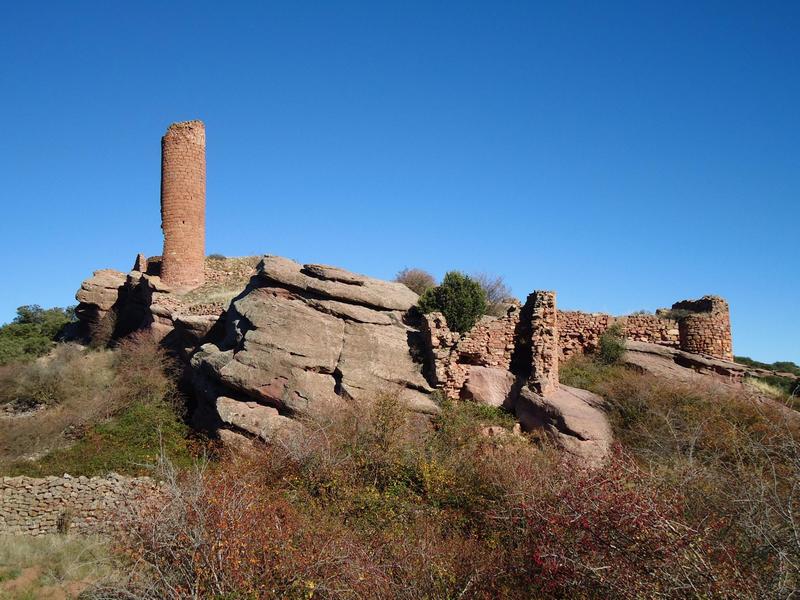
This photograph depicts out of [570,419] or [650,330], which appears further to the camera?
[650,330]

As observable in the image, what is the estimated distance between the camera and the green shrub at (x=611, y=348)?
739 inches

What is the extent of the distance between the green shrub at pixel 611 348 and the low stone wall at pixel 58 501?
12136 mm

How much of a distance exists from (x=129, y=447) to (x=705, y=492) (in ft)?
45.7

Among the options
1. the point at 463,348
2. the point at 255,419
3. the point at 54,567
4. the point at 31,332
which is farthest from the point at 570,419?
the point at 31,332

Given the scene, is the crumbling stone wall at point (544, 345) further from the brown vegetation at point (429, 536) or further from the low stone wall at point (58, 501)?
the low stone wall at point (58, 501)

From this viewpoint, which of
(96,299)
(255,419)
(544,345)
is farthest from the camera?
(96,299)

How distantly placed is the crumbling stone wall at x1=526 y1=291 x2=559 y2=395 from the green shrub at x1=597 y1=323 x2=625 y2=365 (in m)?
2.17

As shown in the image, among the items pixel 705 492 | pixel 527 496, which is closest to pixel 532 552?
pixel 527 496

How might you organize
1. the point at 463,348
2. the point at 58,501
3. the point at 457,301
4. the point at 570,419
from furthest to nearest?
the point at 457,301 < the point at 463,348 < the point at 570,419 < the point at 58,501

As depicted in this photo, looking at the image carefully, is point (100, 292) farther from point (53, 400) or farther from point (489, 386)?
point (489, 386)

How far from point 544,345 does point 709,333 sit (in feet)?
18.8

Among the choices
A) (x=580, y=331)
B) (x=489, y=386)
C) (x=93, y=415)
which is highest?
(x=580, y=331)

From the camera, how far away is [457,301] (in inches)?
773

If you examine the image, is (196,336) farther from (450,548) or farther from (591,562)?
(591,562)
